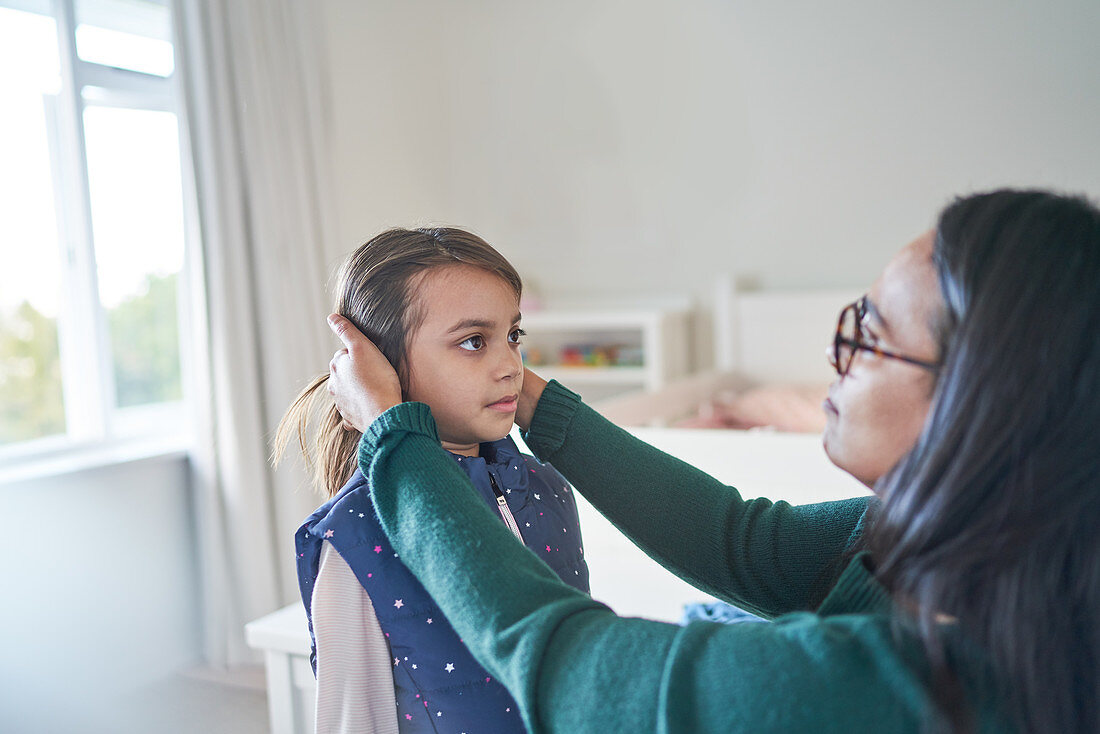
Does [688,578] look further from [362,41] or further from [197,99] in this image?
[362,41]

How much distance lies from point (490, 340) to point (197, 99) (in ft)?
6.34

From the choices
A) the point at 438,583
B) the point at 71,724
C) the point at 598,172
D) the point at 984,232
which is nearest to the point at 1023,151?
the point at 598,172

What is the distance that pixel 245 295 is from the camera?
2535mm

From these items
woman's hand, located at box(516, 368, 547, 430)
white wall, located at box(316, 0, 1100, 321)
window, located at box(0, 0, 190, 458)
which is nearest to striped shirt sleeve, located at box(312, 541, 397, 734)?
woman's hand, located at box(516, 368, 547, 430)

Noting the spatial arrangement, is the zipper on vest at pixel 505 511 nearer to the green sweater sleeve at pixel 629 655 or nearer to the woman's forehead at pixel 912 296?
the green sweater sleeve at pixel 629 655

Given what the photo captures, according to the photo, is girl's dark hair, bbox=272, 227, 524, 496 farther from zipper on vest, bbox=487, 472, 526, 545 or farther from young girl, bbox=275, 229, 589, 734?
zipper on vest, bbox=487, 472, 526, 545

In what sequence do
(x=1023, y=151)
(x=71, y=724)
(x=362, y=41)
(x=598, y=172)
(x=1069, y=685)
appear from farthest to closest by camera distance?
(x=598, y=172), (x=362, y=41), (x=1023, y=151), (x=71, y=724), (x=1069, y=685)

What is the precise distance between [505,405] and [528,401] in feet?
0.16

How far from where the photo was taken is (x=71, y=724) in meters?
2.19

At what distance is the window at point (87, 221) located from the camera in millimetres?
2311

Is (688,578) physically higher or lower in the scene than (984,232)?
lower

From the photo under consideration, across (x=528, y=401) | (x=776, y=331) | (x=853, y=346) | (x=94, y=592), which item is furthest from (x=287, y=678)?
(x=776, y=331)

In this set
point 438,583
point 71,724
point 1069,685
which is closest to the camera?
point 1069,685

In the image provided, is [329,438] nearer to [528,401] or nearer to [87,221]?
[528,401]
